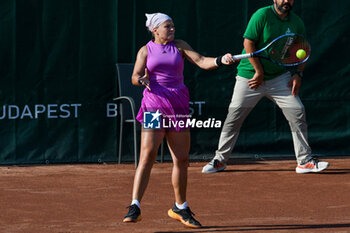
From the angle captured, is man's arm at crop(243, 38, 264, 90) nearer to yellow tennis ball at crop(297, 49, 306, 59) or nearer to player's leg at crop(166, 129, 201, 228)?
yellow tennis ball at crop(297, 49, 306, 59)

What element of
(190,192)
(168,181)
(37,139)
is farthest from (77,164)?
(190,192)

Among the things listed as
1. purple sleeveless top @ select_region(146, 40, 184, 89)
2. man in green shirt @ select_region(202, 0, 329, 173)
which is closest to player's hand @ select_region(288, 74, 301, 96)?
man in green shirt @ select_region(202, 0, 329, 173)

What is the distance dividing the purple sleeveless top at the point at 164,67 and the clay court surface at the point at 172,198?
3.27 feet

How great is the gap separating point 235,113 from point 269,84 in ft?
1.50

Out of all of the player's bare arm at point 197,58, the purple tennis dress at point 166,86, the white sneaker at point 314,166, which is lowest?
the white sneaker at point 314,166

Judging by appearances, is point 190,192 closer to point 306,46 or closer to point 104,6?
point 306,46

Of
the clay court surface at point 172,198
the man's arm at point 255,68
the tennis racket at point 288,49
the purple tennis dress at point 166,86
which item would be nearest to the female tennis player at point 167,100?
the purple tennis dress at point 166,86

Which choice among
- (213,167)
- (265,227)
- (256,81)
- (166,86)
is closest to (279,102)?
(256,81)

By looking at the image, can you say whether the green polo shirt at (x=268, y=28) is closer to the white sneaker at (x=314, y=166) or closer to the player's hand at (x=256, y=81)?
the player's hand at (x=256, y=81)

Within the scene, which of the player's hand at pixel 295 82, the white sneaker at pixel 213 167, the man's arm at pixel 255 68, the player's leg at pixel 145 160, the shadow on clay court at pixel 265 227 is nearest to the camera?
the shadow on clay court at pixel 265 227

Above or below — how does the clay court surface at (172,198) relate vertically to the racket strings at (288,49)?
below

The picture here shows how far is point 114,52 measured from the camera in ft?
28.5

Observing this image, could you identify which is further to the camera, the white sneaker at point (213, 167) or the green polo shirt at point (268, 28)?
the white sneaker at point (213, 167)

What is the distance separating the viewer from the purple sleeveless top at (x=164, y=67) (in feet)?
17.5
